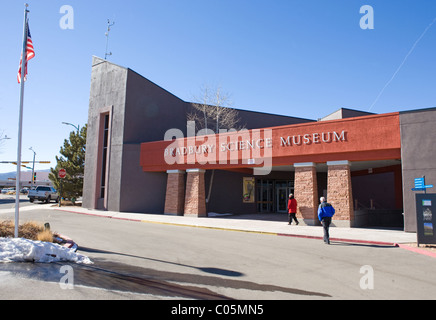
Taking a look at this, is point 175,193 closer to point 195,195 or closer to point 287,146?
point 195,195

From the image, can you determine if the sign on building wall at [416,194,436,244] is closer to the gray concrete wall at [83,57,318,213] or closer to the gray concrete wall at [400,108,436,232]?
the gray concrete wall at [400,108,436,232]

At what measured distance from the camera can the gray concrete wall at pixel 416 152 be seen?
1588 cm

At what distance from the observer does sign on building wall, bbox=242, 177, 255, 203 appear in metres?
30.4

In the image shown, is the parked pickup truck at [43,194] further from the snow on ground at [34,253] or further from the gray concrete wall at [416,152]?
the gray concrete wall at [416,152]

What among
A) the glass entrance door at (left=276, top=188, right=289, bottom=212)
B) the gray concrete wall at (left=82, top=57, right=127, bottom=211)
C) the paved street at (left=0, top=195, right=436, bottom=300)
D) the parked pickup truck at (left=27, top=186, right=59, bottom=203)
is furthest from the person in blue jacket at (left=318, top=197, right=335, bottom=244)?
the parked pickup truck at (left=27, top=186, right=59, bottom=203)

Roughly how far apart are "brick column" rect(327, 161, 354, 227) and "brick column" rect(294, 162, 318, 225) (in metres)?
1.00

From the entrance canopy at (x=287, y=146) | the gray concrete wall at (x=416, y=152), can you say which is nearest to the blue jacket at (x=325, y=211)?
the gray concrete wall at (x=416, y=152)

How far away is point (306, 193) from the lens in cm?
1956

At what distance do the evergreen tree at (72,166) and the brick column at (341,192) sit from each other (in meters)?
25.1

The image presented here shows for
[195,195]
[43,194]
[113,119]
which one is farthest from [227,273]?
[43,194]

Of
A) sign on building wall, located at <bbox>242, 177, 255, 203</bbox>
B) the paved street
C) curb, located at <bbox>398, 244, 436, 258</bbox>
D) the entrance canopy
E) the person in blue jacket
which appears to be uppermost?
the entrance canopy

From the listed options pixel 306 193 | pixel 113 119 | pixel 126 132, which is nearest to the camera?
pixel 306 193

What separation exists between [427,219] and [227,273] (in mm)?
8418

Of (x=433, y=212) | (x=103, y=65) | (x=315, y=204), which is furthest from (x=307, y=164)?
(x=103, y=65)
